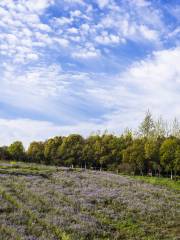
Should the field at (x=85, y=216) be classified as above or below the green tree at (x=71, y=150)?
below

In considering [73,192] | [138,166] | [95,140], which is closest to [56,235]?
[73,192]

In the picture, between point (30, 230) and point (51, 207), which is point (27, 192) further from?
point (30, 230)

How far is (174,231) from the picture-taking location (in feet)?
72.0

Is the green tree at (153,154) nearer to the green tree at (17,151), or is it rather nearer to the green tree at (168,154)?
the green tree at (168,154)

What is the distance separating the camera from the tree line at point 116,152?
81438mm

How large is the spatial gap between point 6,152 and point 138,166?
75637 millimetres

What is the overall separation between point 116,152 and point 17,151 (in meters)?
53.7

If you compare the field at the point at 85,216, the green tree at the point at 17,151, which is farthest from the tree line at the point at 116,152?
the field at the point at 85,216

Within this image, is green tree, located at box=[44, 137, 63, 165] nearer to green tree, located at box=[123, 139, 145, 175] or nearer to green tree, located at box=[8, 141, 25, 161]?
green tree, located at box=[8, 141, 25, 161]

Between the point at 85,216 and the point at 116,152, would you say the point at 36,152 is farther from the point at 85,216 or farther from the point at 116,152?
the point at 85,216

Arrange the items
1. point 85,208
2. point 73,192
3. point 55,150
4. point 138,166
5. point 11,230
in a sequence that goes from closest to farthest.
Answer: point 11,230, point 85,208, point 73,192, point 138,166, point 55,150

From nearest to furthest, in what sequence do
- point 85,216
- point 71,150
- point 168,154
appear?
point 85,216
point 168,154
point 71,150

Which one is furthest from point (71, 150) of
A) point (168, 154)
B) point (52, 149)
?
point (168, 154)

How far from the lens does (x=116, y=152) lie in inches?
3863
